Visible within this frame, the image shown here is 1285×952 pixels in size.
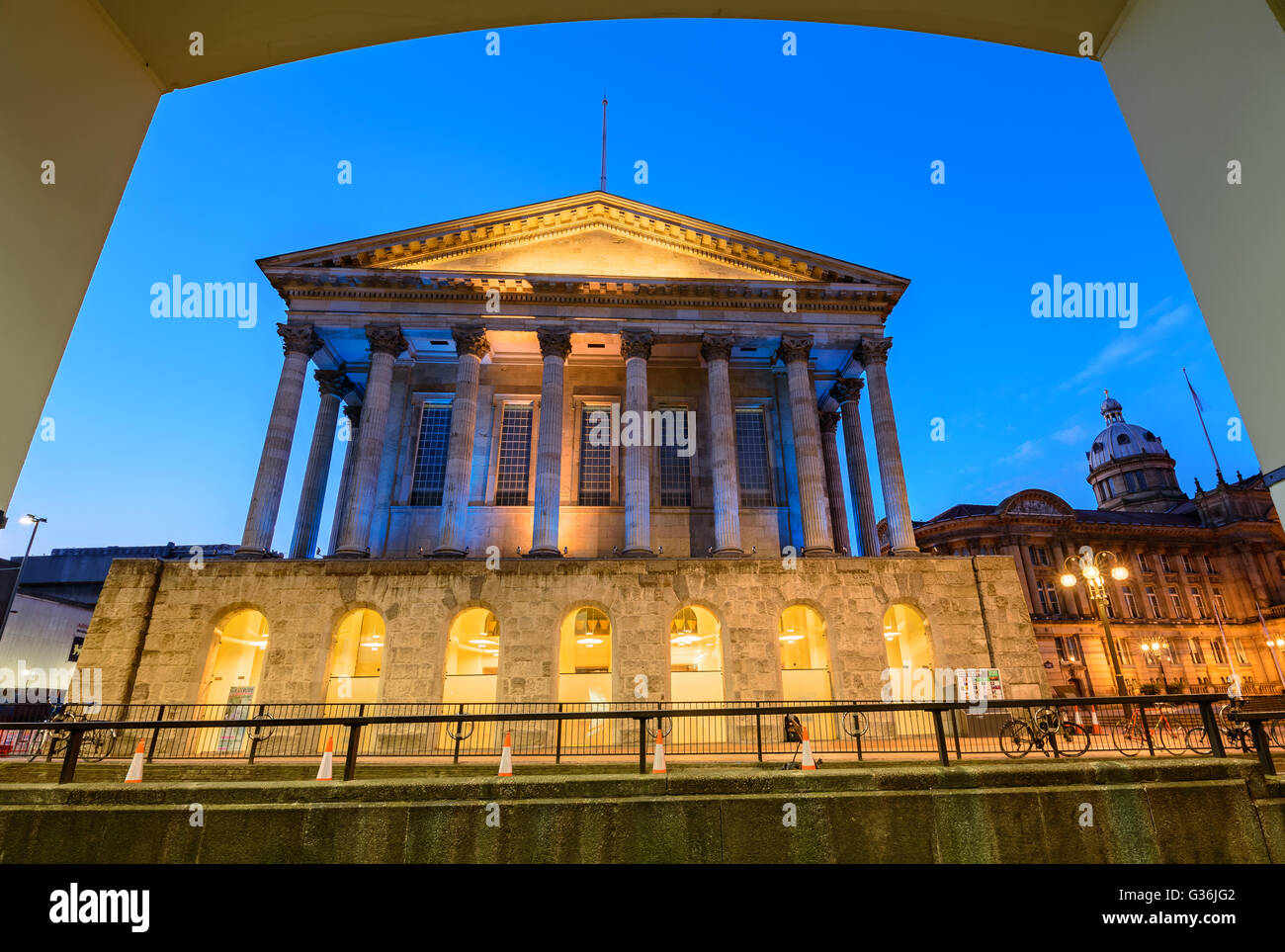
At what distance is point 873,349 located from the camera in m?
30.3

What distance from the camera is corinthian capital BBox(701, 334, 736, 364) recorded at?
1170 inches

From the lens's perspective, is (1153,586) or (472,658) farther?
(1153,586)

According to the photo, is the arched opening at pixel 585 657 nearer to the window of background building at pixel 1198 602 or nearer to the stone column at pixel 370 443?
the stone column at pixel 370 443

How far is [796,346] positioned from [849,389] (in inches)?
229

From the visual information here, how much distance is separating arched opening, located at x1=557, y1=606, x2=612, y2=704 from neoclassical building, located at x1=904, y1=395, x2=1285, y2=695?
1695 inches

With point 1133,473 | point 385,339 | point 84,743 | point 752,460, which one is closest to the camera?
point 84,743

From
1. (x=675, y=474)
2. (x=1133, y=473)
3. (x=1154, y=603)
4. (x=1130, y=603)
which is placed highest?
(x=1133, y=473)

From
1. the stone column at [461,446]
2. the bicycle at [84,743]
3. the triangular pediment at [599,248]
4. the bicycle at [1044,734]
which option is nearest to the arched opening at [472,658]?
the stone column at [461,446]

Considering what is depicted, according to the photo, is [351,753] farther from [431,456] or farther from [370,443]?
[431,456]

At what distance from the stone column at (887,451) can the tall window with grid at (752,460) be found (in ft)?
18.9

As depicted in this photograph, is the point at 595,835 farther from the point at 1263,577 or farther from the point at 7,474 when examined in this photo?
the point at 1263,577

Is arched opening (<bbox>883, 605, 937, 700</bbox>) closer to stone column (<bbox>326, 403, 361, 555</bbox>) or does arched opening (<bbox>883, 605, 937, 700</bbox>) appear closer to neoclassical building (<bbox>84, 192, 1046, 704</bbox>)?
neoclassical building (<bbox>84, 192, 1046, 704</bbox>)

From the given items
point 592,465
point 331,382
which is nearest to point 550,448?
point 592,465
